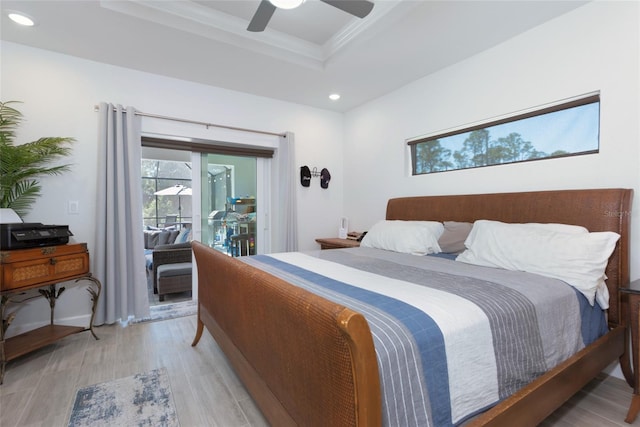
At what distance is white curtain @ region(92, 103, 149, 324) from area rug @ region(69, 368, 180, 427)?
3.63 feet

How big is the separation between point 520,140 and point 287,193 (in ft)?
8.36

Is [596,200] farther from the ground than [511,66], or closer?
closer

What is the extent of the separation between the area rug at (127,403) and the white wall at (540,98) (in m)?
2.92

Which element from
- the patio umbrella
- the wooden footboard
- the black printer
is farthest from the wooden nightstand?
the patio umbrella

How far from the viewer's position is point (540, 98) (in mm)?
2318

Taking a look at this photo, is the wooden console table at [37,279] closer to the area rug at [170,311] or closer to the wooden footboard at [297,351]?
the area rug at [170,311]

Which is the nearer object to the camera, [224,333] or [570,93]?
[224,333]

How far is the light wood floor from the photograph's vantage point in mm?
1611

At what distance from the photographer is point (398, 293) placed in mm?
1354

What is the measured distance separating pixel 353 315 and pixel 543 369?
1224 millimetres

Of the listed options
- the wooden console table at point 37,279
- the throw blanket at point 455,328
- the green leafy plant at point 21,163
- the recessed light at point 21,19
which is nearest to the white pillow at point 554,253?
the throw blanket at point 455,328

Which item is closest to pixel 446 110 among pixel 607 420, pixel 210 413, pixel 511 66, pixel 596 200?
pixel 511 66

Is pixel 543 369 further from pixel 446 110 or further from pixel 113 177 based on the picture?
pixel 113 177

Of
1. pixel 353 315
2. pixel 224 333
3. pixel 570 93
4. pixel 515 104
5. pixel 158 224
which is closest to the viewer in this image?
pixel 353 315
